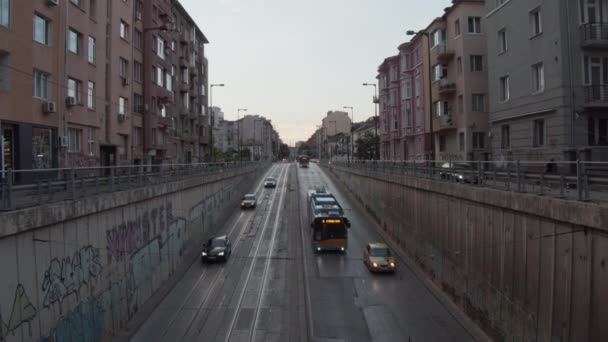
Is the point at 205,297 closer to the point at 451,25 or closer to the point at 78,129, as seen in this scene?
the point at 78,129

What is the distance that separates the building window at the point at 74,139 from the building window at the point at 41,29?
6.08 meters

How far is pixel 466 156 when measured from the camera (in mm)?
38219

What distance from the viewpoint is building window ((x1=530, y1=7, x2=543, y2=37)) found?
82.3 ft

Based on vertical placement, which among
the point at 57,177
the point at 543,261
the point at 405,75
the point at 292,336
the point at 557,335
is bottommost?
the point at 292,336

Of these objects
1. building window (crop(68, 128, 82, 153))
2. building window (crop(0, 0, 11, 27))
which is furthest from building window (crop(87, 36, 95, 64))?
building window (crop(0, 0, 11, 27))

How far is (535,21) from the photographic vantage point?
1006 inches

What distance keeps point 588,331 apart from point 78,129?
2854 cm

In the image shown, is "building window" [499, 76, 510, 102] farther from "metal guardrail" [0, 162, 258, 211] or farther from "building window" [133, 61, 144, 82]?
"building window" [133, 61, 144, 82]

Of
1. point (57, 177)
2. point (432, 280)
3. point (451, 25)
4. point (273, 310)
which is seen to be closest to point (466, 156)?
point (451, 25)

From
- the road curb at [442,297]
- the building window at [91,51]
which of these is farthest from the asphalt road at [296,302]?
the building window at [91,51]

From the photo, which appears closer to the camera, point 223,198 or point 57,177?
point 57,177

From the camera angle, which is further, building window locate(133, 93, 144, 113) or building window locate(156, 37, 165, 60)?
building window locate(156, 37, 165, 60)

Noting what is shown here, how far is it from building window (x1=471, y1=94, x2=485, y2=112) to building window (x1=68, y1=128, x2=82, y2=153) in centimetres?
2868

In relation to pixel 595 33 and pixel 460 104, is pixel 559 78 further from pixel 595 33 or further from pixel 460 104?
pixel 460 104
